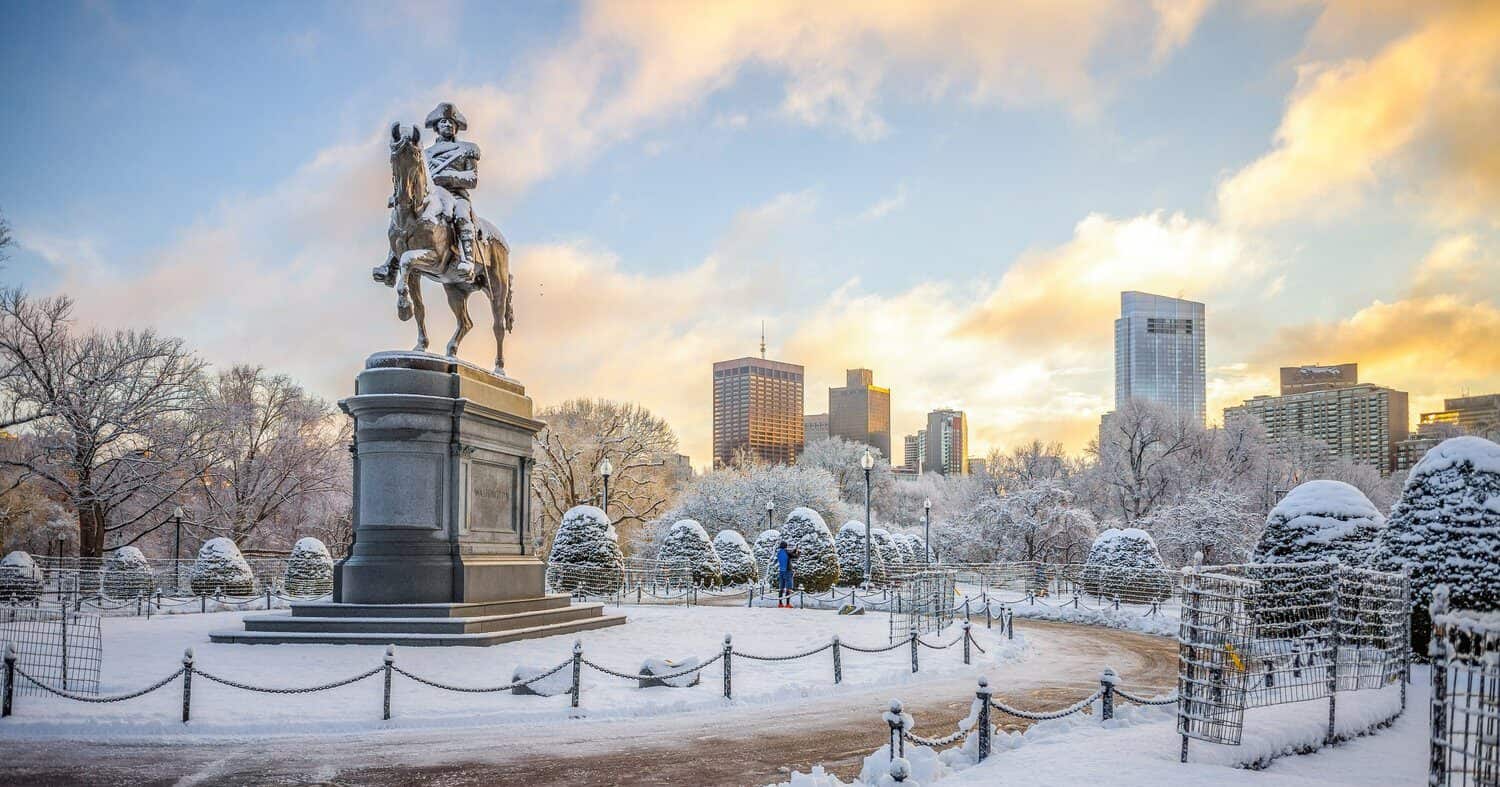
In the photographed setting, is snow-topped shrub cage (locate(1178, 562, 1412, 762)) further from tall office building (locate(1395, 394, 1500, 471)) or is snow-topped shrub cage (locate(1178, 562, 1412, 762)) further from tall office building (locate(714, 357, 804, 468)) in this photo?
tall office building (locate(714, 357, 804, 468))

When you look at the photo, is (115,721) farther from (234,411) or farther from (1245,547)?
(1245,547)

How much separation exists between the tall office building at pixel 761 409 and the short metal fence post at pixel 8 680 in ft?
536

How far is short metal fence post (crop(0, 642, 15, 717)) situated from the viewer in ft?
37.9

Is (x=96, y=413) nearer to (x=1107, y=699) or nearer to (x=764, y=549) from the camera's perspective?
(x=764, y=549)

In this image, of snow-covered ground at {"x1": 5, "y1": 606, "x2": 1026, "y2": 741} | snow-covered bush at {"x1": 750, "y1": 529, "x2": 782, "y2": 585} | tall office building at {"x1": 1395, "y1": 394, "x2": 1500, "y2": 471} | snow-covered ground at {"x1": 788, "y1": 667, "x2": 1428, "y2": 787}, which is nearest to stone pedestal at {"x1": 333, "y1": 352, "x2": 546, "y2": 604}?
snow-covered ground at {"x1": 5, "y1": 606, "x2": 1026, "y2": 741}

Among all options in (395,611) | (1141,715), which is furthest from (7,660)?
(1141,715)

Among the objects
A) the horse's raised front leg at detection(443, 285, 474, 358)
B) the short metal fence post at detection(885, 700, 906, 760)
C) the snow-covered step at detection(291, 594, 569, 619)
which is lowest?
the snow-covered step at detection(291, 594, 569, 619)

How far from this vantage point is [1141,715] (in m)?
12.0

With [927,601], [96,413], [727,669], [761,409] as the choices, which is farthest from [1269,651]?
[761,409]

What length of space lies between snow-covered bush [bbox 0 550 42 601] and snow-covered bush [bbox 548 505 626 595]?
1422cm

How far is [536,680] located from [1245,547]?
4493cm

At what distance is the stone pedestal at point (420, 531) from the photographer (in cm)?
1798

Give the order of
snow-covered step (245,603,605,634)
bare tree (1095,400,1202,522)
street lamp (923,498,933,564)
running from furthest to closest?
bare tree (1095,400,1202,522) < street lamp (923,498,933,564) < snow-covered step (245,603,605,634)

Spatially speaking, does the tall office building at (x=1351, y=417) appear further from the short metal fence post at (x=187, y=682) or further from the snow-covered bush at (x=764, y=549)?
the short metal fence post at (x=187, y=682)
